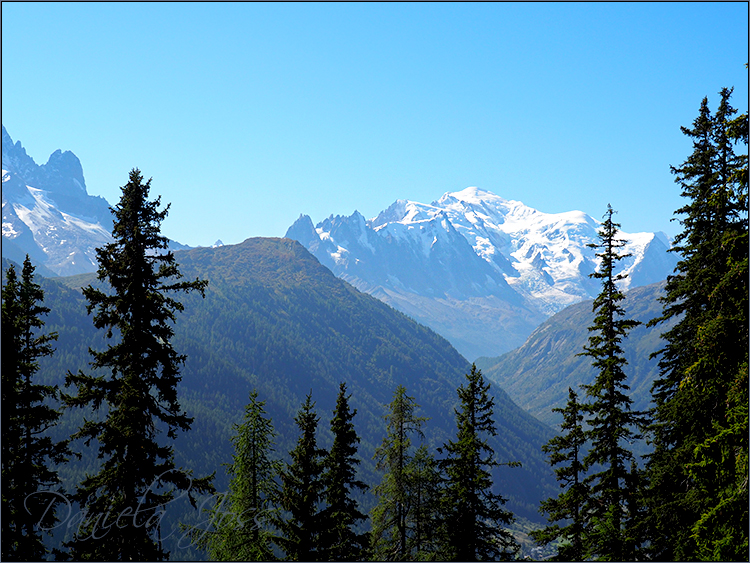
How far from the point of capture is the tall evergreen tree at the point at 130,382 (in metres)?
19.6

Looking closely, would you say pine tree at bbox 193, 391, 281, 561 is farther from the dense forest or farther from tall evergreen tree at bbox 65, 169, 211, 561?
tall evergreen tree at bbox 65, 169, 211, 561

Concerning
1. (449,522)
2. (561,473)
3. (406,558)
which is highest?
(561,473)

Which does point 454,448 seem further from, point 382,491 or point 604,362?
point 604,362

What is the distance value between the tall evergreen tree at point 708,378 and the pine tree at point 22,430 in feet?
77.2

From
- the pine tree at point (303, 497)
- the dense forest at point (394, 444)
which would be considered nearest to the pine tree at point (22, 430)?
the dense forest at point (394, 444)

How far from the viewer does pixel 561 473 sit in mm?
29719

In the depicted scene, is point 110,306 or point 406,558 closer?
point 110,306

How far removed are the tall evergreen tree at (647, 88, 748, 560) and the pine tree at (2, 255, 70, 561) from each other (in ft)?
77.2

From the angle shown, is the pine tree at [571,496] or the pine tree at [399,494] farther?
the pine tree at [399,494]

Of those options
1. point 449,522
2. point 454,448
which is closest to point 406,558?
point 449,522

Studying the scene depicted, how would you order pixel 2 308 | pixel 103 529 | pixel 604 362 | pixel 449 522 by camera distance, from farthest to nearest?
1. pixel 449 522
2. pixel 604 362
3. pixel 2 308
4. pixel 103 529

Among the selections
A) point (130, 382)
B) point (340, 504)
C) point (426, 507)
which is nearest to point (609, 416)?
point (426, 507)

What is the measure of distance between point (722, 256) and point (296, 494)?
810 inches

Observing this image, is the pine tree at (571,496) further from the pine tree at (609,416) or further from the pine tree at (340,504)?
the pine tree at (340,504)
